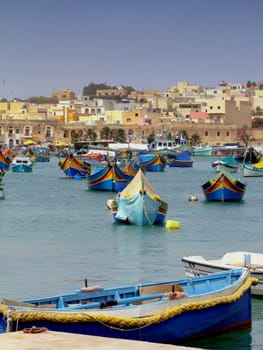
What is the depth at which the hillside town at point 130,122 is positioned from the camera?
102 meters

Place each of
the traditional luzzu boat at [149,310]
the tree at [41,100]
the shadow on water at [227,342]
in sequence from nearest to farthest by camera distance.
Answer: the traditional luzzu boat at [149,310] < the shadow on water at [227,342] < the tree at [41,100]

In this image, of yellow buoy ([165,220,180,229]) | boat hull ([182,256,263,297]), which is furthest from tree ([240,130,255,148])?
boat hull ([182,256,263,297])

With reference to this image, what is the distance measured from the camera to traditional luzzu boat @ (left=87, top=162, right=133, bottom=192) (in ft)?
126

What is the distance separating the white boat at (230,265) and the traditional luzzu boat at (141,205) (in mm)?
9574

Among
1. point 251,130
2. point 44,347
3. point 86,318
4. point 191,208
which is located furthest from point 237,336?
point 251,130

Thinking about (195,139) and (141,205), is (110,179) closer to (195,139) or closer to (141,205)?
(141,205)

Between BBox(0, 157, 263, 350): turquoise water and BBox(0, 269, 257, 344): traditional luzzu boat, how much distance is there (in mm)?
342

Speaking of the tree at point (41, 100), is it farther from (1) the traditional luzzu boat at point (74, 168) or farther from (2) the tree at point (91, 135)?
(1) the traditional luzzu boat at point (74, 168)

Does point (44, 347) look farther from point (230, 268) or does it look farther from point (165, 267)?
point (165, 267)

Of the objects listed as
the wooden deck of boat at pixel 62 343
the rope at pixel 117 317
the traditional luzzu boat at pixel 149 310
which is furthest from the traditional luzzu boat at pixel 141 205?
the wooden deck of boat at pixel 62 343

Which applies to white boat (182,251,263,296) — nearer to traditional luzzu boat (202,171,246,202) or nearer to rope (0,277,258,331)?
rope (0,277,258,331)

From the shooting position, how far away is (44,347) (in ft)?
28.0

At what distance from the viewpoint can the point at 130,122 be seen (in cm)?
10775

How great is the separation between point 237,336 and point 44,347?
3706 mm
